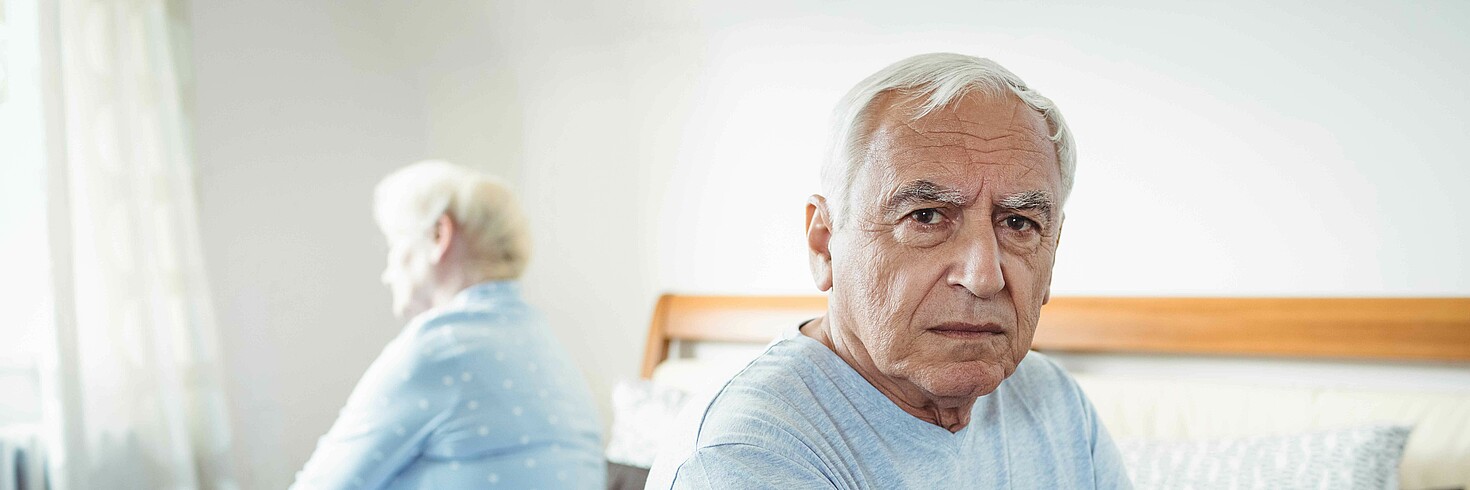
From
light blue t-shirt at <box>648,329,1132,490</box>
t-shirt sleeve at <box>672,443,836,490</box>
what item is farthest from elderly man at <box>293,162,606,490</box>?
t-shirt sleeve at <box>672,443,836,490</box>

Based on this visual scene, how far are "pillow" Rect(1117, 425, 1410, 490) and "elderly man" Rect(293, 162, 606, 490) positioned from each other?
1035 mm

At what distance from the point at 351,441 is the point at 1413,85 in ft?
6.59

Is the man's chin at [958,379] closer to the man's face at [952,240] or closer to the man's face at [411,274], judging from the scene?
the man's face at [952,240]

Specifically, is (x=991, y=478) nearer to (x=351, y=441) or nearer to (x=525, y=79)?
(x=351, y=441)

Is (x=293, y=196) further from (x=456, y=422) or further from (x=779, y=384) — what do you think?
(x=779, y=384)

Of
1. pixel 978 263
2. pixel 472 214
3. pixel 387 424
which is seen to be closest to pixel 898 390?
pixel 978 263

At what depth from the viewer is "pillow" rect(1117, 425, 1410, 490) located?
162 cm

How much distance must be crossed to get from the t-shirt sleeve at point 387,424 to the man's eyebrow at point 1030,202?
1.21 meters

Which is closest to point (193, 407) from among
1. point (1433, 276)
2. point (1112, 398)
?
point (1112, 398)

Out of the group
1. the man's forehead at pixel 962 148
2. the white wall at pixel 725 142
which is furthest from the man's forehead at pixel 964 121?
the white wall at pixel 725 142

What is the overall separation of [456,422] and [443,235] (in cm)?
52

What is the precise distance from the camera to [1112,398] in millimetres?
2051

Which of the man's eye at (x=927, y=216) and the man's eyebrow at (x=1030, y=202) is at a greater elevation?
the man's eyebrow at (x=1030, y=202)

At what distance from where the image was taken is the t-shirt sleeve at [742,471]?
82 cm
